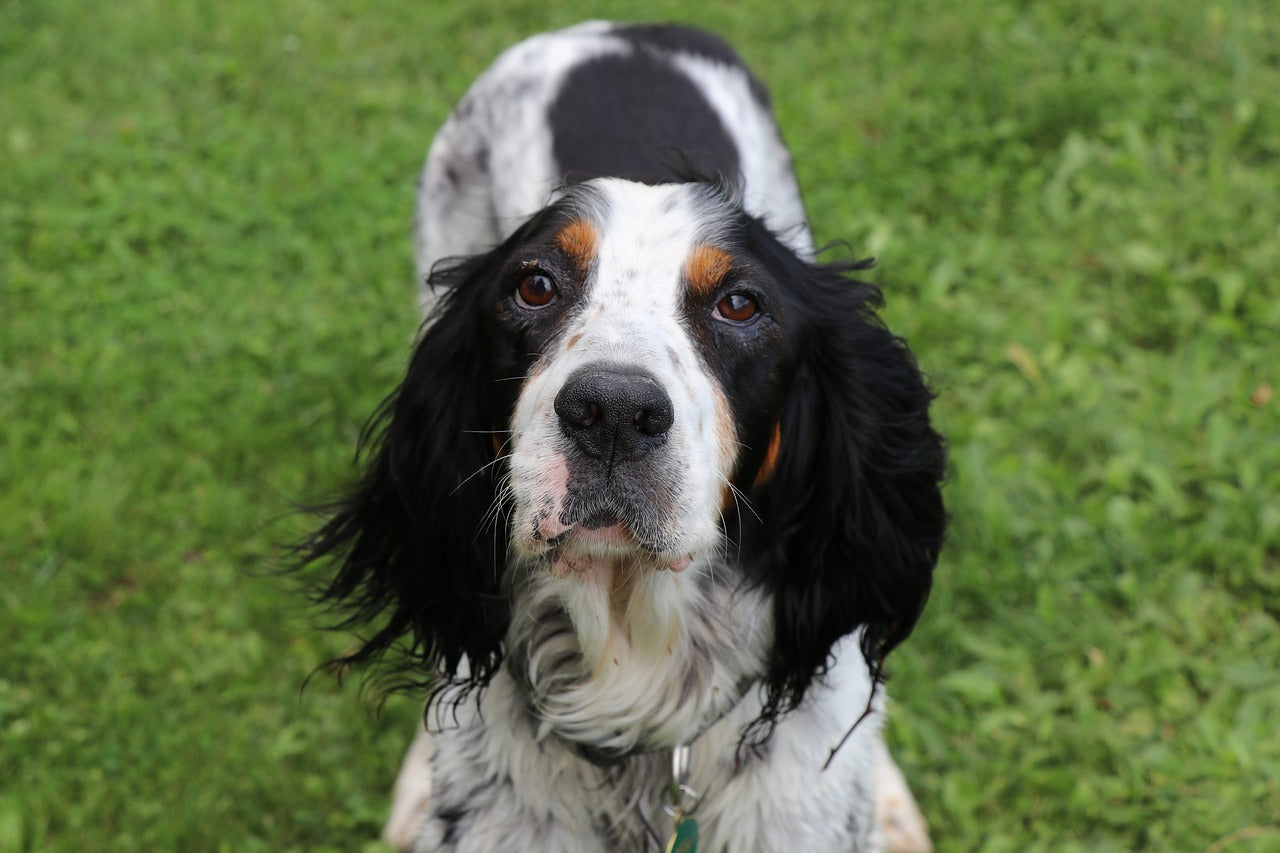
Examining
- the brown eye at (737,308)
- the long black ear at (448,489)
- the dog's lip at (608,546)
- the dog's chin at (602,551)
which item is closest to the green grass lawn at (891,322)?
the long black ear at (448,489)

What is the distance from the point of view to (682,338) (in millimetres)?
2281

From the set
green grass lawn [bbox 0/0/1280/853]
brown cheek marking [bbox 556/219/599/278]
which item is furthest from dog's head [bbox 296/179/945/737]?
green grass lawn [bbox 0/0/1280/853]

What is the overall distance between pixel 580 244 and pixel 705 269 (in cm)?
23

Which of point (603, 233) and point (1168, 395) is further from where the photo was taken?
point (1168, 395)

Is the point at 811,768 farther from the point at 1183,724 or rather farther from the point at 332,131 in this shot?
the point at 332,131

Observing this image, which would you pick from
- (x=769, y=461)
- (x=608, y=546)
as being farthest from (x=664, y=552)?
(x=769, y=461)

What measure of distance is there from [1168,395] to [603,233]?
2.70 m

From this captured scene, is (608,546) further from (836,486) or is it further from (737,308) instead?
(836,486)

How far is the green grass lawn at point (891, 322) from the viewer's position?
354 centimetres

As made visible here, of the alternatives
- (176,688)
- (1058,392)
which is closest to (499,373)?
(176,688)

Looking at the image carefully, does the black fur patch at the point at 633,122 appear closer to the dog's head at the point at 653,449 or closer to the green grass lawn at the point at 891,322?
the dog's head at the point at 653,449

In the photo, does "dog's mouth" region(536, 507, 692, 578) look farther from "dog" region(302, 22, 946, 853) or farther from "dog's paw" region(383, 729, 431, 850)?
"dog's paw" region(383, 729, 431, 850)

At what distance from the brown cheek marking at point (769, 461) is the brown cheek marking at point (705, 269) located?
1.09 feet

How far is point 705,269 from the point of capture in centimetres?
237
